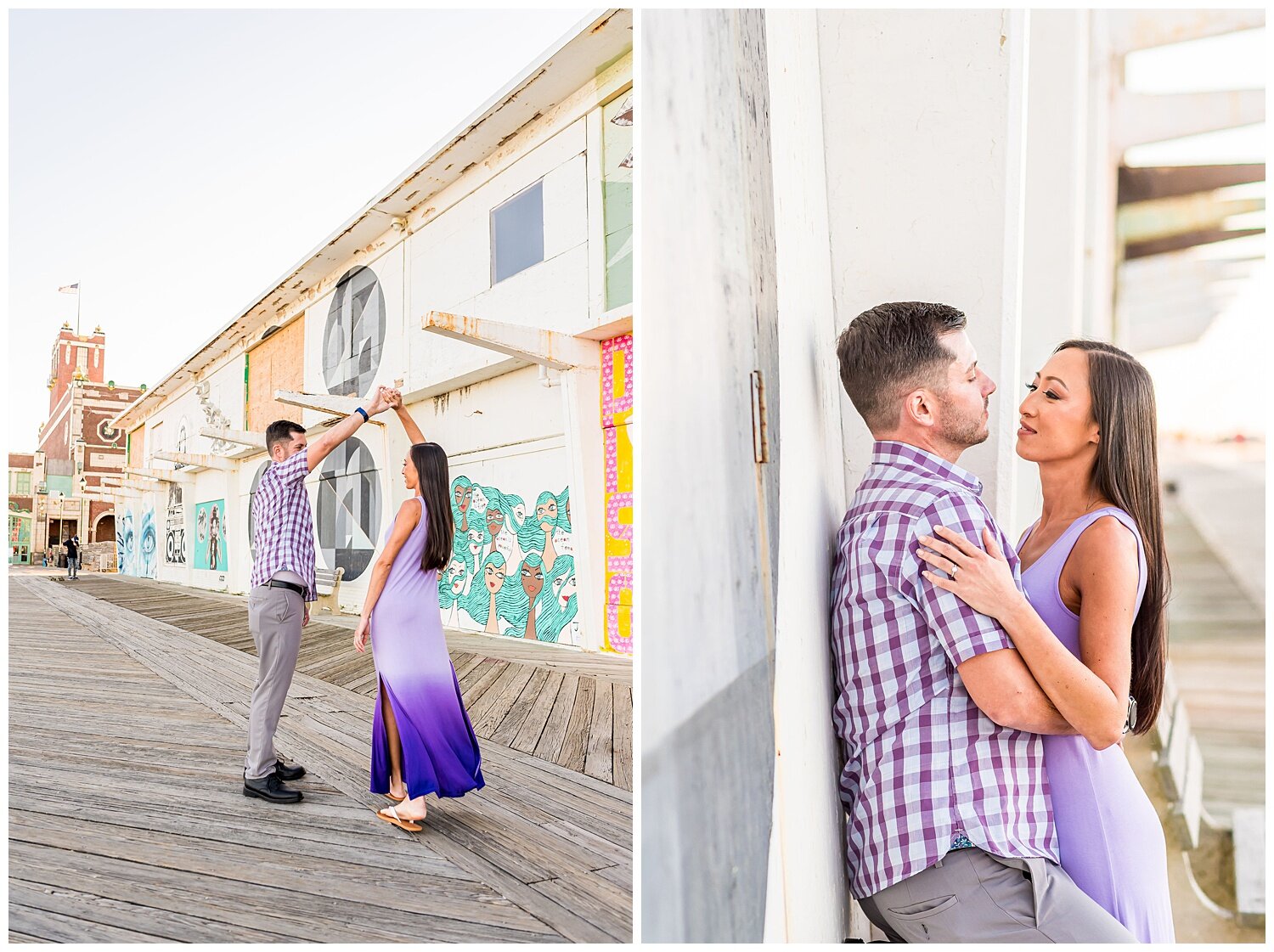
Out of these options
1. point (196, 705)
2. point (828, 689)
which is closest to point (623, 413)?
point (196, 705)

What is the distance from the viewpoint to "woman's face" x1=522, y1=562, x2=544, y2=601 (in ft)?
26.6

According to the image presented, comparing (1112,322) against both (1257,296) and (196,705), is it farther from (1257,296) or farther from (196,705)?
(196,705)

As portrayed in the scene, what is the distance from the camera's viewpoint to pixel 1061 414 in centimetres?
180

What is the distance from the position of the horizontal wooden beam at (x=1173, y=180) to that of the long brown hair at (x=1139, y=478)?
1277mm

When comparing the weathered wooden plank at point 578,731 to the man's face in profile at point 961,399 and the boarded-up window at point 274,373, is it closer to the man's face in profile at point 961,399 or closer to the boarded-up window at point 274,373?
the man's face in profile at point 961,399

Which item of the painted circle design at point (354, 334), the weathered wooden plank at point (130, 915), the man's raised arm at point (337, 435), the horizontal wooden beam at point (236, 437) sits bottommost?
the weathered wooden plank at point (130, 915)

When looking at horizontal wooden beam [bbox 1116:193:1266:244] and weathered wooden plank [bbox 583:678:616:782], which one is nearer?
horizontal wooden beam [bbox 1116:193:1266:244]

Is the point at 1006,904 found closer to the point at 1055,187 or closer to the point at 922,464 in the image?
the point at 922,464

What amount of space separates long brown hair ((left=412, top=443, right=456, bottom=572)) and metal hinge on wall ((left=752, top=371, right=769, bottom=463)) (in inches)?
77.8

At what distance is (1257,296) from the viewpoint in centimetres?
279

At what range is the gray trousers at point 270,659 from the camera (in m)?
3.09

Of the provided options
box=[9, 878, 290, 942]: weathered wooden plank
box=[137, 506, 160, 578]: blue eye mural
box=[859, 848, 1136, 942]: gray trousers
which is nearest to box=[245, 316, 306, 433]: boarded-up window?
box=[137, 506, 160, 578]: blue eye mural

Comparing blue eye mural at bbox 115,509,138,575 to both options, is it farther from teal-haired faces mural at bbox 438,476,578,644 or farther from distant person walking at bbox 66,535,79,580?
teal-haired faces mural at bbox 438,476,578,644

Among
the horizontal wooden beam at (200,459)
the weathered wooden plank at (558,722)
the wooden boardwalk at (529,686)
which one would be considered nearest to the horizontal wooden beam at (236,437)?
the horizontal wooden beam at (200,459)
